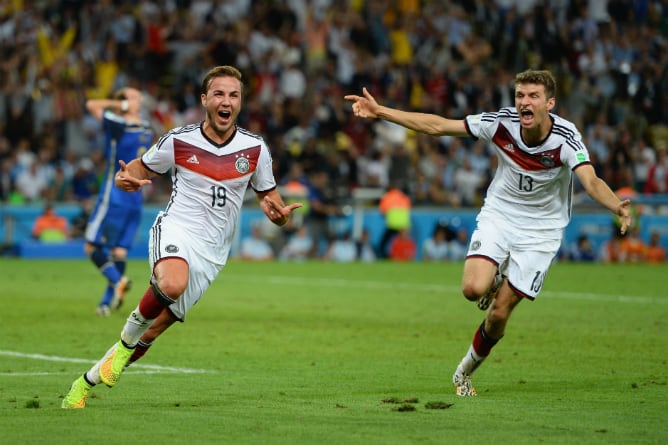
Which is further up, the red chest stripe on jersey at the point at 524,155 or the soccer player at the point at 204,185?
the red chest stripe on jersey at the point at 524,155

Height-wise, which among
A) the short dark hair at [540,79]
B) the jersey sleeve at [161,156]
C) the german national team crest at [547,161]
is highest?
the short dark hair at [540,79]

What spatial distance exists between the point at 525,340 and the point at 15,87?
18.4m

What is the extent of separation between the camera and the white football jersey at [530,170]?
10.0 meters

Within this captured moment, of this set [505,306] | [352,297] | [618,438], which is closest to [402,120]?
[505,306]

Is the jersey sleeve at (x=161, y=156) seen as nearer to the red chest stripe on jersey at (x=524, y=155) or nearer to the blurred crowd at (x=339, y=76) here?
the red chest stripe on jersey at (x=524, y=155)

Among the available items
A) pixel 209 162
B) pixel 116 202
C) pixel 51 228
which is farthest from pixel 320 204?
pixel 209 162

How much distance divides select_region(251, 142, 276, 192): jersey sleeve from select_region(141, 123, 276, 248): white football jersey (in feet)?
0.36

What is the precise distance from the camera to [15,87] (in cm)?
2938

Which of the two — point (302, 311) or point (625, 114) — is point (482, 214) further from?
point (625, 114)

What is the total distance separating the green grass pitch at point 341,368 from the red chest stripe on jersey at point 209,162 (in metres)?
1.70

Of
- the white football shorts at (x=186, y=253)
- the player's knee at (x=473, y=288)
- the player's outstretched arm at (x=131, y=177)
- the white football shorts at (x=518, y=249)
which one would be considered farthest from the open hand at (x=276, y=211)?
the white football shorts at (x=518, y=249)

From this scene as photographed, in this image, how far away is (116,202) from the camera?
17.2 m

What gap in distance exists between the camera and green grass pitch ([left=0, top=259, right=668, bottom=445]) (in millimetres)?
7898

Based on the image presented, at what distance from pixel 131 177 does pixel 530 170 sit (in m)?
3.26
